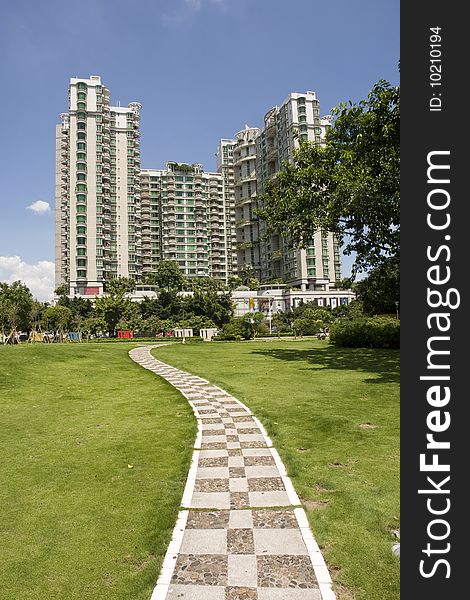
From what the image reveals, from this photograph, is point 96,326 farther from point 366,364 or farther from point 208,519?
point 208,519

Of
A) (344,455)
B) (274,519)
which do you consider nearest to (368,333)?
(344,455)

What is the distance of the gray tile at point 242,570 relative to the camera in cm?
350

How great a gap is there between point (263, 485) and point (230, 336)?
129 feet

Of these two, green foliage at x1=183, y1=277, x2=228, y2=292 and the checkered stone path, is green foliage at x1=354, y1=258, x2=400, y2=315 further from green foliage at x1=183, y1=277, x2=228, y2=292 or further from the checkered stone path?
green foliage at x1=183, y1=277, x2=228, y2=292

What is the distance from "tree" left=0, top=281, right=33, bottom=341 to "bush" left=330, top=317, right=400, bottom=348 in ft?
97.1

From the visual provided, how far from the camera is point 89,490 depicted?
18.1 ft

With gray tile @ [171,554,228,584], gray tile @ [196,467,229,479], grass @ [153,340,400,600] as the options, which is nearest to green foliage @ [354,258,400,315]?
grass @ [153,340,400,600]

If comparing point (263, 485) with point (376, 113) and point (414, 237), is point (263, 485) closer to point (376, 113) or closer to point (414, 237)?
point (414, 237)

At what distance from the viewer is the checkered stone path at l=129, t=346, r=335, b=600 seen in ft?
11.2

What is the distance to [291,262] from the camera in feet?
311

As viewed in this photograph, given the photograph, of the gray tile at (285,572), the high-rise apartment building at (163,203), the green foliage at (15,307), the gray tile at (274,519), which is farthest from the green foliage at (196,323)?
the gray tile at (285,572)

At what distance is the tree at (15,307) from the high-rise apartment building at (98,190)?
115 ft

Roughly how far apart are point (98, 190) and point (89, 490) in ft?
311

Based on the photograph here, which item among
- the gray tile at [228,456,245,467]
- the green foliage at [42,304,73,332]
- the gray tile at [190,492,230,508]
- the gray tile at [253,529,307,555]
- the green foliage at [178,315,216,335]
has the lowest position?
the gray tile at [228,456,245,467]
